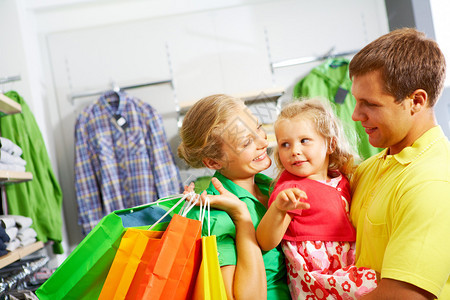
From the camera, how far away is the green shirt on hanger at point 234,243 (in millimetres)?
1135

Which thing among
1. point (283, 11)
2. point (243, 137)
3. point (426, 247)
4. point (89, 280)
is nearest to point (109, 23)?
point (283, 11)

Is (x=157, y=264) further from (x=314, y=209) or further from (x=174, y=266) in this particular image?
(x=314, y=209)

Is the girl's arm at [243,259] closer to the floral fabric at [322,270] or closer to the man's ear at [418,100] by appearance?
the floral fabric at [322,270]

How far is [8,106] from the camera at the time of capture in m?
2.32

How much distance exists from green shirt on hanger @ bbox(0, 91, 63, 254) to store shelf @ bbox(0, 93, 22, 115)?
0.51ft

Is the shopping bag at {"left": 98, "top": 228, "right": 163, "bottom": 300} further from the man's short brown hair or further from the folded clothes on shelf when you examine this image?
the folded clothes on shelf

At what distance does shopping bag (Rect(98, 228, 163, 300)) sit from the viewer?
1.03m

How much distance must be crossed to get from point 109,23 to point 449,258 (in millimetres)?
3078

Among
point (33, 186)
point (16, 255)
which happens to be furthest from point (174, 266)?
point (33, 186)

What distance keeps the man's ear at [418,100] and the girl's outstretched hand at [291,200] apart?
344 millimetres

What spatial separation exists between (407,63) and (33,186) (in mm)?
2383

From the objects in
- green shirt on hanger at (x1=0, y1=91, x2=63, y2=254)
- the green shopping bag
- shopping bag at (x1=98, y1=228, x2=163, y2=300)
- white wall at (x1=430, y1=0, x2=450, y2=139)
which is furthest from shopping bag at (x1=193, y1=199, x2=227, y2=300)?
white wall at (x1=430, y1=0, x2=450, y2=139)

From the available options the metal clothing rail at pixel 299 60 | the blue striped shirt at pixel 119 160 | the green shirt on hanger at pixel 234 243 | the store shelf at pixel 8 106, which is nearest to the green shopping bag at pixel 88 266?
the green shirt on hanger at pixel 234 243

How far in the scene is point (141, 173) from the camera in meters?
2.91
